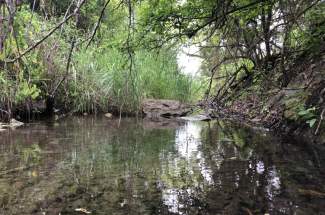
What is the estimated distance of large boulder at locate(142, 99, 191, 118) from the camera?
7922mm

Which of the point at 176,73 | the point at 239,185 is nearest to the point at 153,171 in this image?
the point at 239,185

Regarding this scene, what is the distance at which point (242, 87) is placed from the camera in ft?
24.3

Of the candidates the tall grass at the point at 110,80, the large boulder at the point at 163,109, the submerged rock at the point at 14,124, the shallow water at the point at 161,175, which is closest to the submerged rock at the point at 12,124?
the submerged rock at the point at 14,124

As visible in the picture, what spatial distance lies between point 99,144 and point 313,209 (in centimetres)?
249

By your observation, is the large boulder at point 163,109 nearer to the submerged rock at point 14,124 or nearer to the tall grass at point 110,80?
the tall grass at point 110,80

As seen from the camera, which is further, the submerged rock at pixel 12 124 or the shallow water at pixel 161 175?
the submerged rock at pixel 12 124

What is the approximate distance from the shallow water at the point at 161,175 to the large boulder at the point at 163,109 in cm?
336

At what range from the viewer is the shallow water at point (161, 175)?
2.11m

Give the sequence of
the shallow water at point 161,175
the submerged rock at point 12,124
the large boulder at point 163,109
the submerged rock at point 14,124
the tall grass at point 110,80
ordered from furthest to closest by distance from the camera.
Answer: the large boulder at point 163,109
the tall grass at point 110,80
the submerged rock at point 14,124
the submerged rock at point 12,124
the shallow water at point 161,175

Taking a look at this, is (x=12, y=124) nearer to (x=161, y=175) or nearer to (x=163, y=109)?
(x=163, y=109)

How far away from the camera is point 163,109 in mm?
8062

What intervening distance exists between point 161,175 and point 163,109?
537 centimetres

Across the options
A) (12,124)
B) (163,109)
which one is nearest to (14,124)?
(12,124)

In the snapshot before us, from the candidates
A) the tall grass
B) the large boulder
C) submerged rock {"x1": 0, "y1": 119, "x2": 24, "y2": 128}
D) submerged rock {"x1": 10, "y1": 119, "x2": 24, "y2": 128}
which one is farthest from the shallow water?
the large boulder
